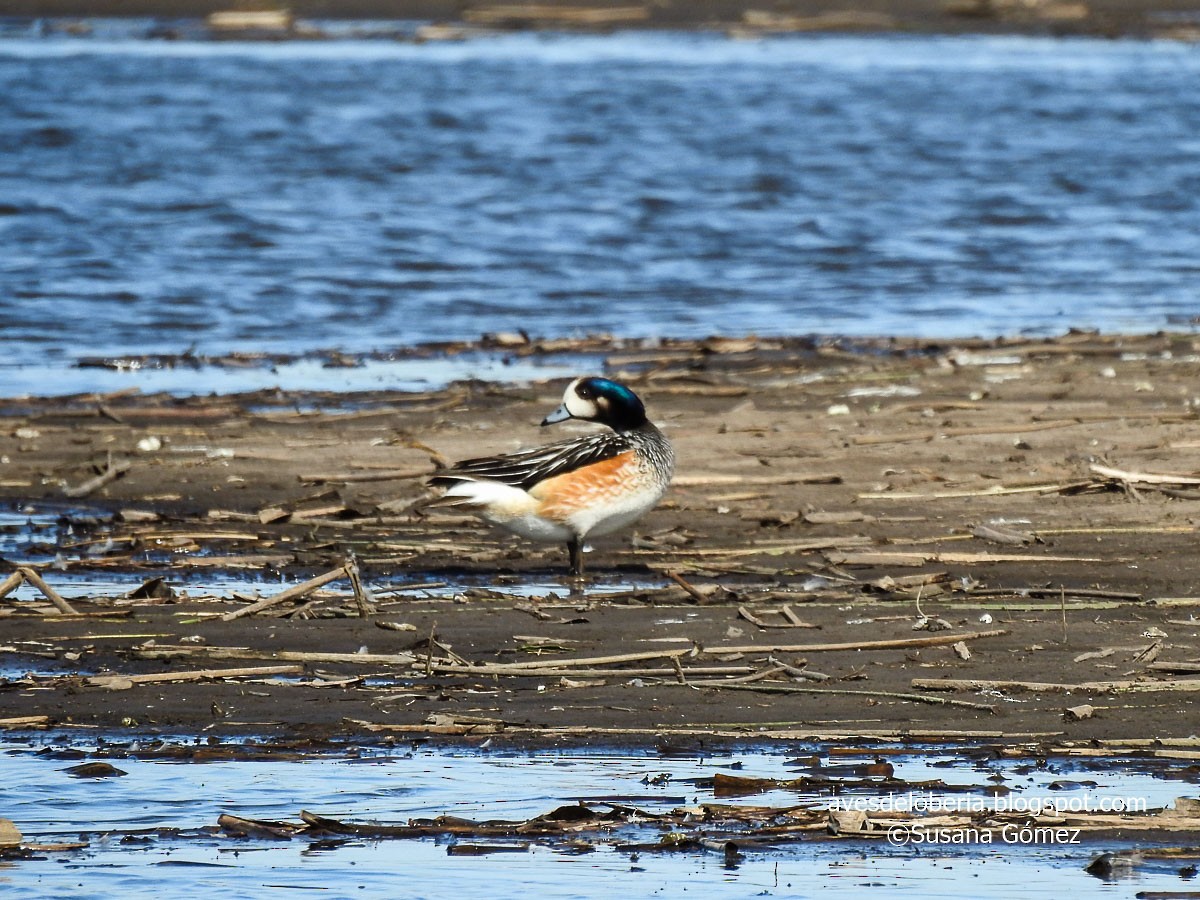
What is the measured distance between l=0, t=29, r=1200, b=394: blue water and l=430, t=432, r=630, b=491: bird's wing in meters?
6.60

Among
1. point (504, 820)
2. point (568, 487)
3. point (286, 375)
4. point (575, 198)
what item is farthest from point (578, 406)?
point (575, 198)

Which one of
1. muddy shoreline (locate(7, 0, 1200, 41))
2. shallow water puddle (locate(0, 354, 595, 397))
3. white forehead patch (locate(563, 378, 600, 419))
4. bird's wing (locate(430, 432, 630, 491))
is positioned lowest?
shallow water puddle (locate(0, 354, 595, 397))

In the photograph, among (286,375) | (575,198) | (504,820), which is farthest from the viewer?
A: (575,198)

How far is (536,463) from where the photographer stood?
28.7ft

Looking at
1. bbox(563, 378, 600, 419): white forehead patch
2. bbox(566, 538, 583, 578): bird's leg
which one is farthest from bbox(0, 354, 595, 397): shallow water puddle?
bbox(566, 538, 583, 578): bird's leg

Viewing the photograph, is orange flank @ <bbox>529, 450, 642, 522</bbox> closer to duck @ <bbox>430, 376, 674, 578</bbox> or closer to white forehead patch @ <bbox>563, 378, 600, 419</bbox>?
duck @ <bbox>430, 376, 674, 578</bbox>

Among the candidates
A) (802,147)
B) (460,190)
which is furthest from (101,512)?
(802,147)

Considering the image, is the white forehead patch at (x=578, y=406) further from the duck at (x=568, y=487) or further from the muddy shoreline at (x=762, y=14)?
the muddy shoreline at (x=762, y=14)

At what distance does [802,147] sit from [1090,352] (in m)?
13.5

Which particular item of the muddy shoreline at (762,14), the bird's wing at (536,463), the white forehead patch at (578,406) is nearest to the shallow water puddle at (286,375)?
the white forehead patch at (578,406)

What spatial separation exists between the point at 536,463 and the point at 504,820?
11.0 ft

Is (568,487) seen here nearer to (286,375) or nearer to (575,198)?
(286,375)

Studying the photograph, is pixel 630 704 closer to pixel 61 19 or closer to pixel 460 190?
pixel 460 190

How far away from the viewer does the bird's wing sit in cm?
864
